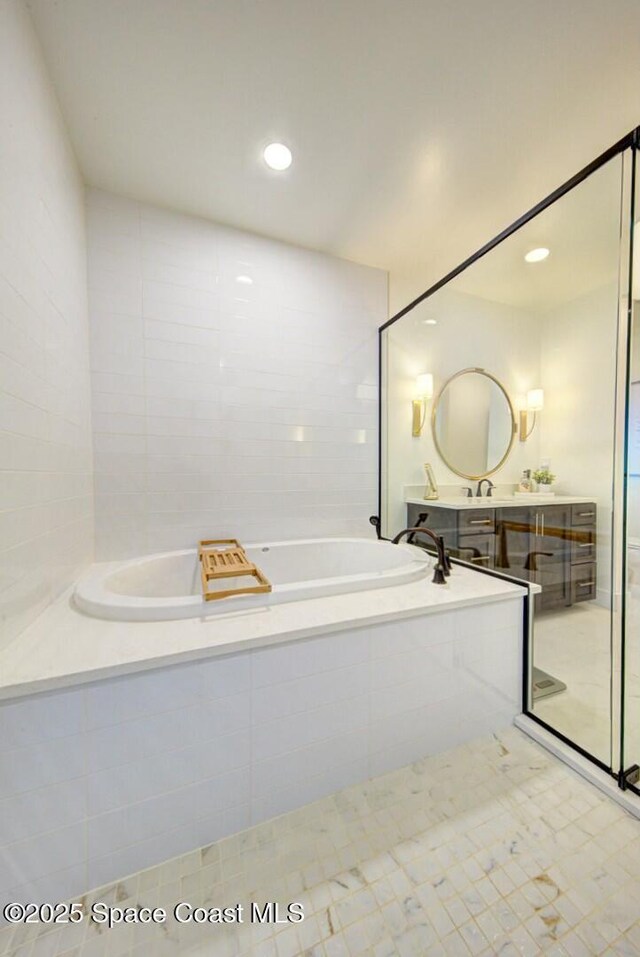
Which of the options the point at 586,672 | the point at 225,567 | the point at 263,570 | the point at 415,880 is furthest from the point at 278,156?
the point at 586,672

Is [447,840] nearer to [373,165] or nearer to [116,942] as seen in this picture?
[116,942]

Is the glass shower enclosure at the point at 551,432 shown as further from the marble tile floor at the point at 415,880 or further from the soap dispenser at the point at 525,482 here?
the marble tile floor at the point at 415,880

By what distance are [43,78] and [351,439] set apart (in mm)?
2052

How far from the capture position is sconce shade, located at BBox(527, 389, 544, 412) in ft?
7.29

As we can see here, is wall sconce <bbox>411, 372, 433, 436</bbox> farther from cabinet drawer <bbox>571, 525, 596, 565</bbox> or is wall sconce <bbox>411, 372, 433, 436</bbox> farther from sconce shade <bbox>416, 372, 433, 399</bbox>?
cabinet drawer <bbox>571, 525, 596, 565</bbox>

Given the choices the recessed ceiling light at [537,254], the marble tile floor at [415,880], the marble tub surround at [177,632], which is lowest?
the marble tile floor at [415,880]

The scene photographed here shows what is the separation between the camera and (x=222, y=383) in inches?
80.3

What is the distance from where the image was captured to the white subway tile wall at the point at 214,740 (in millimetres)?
823

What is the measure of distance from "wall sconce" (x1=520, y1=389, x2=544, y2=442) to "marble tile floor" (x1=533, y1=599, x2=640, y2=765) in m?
1.17

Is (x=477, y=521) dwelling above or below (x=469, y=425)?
below

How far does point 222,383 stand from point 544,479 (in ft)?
7.00

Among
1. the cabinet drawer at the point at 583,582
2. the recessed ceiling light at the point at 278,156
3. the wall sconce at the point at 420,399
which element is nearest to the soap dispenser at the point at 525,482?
the cabinet drawer at the point at 583,582

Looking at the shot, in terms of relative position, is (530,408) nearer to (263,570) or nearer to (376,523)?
(376,523)

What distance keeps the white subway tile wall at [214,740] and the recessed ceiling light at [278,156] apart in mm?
2086
